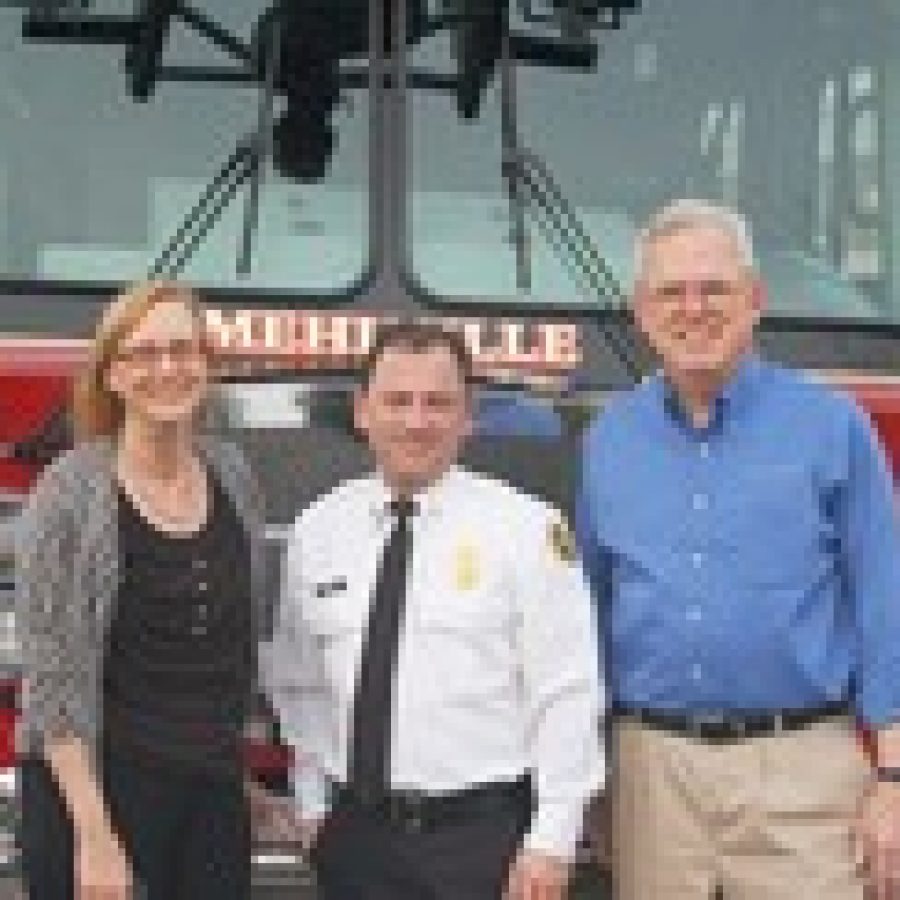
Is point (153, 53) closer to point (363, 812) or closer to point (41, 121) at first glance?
point (41, 121)

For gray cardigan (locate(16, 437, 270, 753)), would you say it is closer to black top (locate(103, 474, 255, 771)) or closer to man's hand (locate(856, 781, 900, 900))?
black top (locate(103, 474, 255, 771))

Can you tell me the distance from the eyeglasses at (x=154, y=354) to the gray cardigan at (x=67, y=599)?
0.53 feet

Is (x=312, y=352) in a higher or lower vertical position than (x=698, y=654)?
higher

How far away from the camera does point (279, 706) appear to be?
376 centimetres

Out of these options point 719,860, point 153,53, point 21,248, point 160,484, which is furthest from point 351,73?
point 719,860

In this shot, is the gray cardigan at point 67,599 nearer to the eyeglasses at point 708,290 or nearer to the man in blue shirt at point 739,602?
the man in blue shirt at point 739,602

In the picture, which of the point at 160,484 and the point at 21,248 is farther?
the point at 21,248

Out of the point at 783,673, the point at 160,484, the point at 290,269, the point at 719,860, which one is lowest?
the point at 719,860

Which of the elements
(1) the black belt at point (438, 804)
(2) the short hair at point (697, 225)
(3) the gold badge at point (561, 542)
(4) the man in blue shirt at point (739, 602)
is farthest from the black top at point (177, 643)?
(2) the short hair at point (697, 225)

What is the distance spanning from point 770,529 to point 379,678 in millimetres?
580

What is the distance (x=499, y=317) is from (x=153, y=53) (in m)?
0.82

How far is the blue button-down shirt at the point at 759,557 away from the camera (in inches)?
142

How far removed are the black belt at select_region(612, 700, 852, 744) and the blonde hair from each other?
884mm

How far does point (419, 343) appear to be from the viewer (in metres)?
3.62
